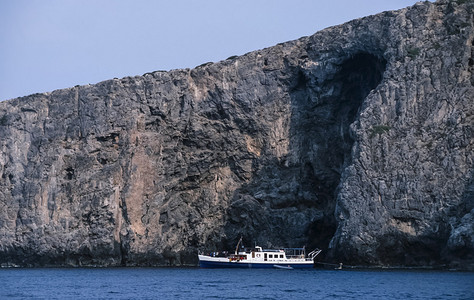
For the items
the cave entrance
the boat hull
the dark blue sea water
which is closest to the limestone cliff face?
the cave entrance

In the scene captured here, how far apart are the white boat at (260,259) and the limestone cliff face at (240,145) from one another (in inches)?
68.4

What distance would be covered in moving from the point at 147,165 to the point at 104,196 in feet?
20.4

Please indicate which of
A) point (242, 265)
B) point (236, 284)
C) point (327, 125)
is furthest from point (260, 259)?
point (236, 284)

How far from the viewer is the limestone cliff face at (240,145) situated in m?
78.4

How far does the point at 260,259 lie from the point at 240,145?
13.7 m

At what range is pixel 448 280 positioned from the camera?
204 ft

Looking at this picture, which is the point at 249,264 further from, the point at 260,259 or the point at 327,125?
the point at 327,125

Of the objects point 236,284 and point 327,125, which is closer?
point 236,284

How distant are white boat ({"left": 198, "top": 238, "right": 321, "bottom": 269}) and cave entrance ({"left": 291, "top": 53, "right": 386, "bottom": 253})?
Answer: 9.30ft

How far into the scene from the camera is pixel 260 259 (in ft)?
286

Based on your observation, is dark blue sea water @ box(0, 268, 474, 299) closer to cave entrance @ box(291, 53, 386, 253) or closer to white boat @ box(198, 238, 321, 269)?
white boat @ box(198, 238, 321, 269)

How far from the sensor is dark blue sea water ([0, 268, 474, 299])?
181 feet

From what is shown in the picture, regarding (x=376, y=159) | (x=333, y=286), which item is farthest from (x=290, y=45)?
(x=333, y=286)

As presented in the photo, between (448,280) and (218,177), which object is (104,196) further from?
(448,280)
